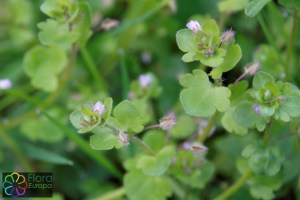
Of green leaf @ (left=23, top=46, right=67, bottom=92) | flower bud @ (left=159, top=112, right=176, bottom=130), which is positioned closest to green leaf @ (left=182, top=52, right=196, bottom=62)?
flower bud @ (left=159, top=112, right=176, bottom=130)

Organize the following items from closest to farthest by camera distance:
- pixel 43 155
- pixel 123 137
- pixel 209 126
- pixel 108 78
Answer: pixel 123 137 → pixel 209 126 → pixel 43 155 → pixel 108 78

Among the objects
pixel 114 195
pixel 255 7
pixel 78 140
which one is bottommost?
pixel 114 195

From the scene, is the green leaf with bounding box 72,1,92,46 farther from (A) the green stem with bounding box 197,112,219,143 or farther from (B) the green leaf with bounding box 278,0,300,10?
(B) the green leaf with bounding box 278,0,300,10

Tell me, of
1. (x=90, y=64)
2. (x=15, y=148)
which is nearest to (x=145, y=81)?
(x=90, y=64)

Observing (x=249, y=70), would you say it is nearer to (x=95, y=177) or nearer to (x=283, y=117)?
(x=283, y=117)

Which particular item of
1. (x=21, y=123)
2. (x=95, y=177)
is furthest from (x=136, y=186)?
(x=21, y=123)

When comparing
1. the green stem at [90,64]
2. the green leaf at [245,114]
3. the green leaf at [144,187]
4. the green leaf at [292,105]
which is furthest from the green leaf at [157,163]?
the green stem at [90,64]

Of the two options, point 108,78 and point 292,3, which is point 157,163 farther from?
point 108,78
